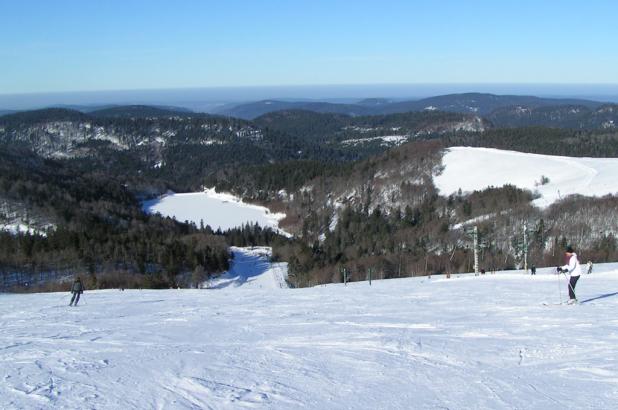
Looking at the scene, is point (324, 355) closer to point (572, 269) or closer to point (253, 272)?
point (572, 269)

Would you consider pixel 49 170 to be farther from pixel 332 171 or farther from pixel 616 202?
pixel 616 202

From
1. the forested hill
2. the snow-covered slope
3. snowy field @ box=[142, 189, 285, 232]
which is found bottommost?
snowy field @ box=[142, 189, 285, 232]

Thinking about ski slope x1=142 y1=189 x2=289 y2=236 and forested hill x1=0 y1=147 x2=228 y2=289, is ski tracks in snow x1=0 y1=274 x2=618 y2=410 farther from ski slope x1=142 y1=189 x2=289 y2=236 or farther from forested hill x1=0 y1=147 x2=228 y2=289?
ski slope x1=142 y1=189 x2=289 y2=236

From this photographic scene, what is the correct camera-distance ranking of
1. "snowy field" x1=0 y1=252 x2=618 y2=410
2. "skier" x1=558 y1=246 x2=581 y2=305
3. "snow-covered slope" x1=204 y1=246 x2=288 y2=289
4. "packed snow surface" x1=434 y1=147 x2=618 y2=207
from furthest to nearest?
1. "packed snow surface" x1=434 y1=147 x2=618 y2=207
2. "snow-covered slope" x1=204 y1=246 x2=288 y2=289
3. "skier" x1=558 y1=246 x2=581 y2=305
4. "snowy field" x1=0 y1=252 x2=618 y2=410

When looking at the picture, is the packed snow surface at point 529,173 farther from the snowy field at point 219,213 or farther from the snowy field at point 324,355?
the snowy field at point 324,355

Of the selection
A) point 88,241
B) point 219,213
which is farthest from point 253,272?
point 219,213

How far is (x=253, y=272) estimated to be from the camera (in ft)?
319

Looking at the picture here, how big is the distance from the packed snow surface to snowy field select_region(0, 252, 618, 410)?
9380cm

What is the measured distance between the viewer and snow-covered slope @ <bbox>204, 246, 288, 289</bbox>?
8481 cm

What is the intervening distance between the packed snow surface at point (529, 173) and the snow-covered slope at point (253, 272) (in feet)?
162

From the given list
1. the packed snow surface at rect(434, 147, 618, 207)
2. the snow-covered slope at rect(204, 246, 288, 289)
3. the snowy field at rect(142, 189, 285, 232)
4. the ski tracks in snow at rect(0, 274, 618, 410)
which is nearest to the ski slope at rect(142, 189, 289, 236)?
the snowy field at rect(142, 189, 285, 232)

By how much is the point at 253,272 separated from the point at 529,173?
7022 centimetres

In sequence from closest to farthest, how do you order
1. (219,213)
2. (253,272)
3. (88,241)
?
(88,241) < (253,272) < (219,213)

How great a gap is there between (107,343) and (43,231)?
344 ft
